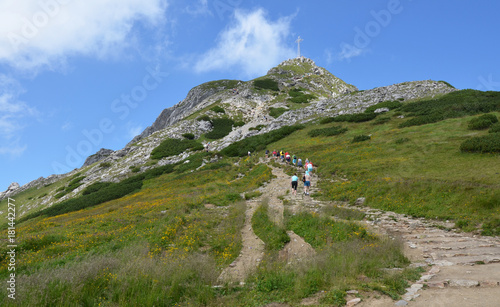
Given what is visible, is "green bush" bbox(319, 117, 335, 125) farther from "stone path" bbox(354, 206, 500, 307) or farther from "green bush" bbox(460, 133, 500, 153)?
"stone path" bbox(354, 206, 500, 307)

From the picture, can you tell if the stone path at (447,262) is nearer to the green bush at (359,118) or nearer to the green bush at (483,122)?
the green bush at (483,122)

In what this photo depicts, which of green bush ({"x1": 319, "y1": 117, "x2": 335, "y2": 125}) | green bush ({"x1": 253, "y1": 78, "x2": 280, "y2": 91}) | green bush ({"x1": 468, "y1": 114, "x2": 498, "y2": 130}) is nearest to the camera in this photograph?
green bush ({"x1": 468, "y1": 114, "x2": 498, "y2": 130})

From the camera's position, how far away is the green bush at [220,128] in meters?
68.4

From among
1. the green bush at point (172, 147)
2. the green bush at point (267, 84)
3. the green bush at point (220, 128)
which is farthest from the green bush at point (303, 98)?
the green bush at point (172, 147)

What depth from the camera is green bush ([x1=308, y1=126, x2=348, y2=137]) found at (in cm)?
4228

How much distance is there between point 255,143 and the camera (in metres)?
49.4

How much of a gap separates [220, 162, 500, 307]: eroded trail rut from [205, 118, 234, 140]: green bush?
173 feet

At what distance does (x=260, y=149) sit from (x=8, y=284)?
40.5 meters

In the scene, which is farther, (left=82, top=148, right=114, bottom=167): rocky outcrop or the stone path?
(left=82, top=148, right=114, bottom=167): rocky outcrop

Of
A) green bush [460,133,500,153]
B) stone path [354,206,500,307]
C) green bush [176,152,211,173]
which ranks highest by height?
green bush [176,152,211,173]

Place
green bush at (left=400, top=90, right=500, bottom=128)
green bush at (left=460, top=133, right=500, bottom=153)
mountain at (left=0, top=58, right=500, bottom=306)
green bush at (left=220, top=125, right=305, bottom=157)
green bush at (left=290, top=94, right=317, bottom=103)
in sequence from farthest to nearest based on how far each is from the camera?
1. green bush at (left=290, top=94, right=317, bottom=103)
2. green bush at (left=220, top=125, right=305, bottom=157)
3. green bush at (left=400, top=90, right=500, bottom=128)
4. green bush at (left=460, top=133, right=500, bottom=153)
5. mountain at (left=0, top=58, right=500, bottom=306)

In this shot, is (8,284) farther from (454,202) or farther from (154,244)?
(454,202)

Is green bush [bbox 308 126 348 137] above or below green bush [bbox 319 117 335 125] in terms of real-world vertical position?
below

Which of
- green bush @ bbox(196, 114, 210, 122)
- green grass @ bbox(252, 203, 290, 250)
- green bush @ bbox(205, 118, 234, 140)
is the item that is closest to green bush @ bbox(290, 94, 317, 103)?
green bush @ bbox(205, 118, 234, 140)
